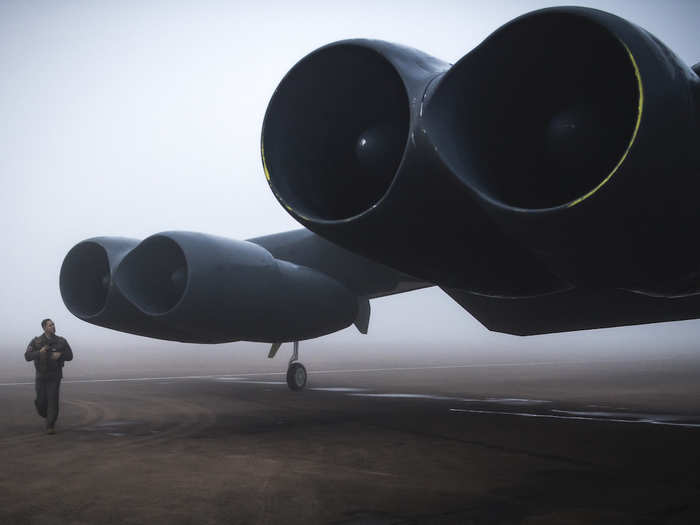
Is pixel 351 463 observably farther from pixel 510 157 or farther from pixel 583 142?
pixel 583 142

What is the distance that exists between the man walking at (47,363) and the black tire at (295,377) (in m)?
4.90

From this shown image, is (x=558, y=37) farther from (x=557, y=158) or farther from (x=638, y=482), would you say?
(x=638, y=482)

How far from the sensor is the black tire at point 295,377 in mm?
11422

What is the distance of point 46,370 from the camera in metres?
6.84

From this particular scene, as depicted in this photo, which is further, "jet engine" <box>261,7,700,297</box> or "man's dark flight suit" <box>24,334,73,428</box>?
"man's dark flight suit" <box>24,334,73,428</box>

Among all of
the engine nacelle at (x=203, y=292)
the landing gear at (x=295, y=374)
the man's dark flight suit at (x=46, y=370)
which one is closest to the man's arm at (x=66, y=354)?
the man's dark flight suit at (x=46, y=370)

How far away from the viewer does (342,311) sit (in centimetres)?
861

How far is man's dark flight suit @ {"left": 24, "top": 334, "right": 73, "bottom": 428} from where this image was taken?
6.73 metres

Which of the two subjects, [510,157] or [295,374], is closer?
[510,157]

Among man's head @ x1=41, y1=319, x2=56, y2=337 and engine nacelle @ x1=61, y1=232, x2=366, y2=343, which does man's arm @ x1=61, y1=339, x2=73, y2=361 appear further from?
engine nacelle @ x1=61, y1=232, x2=366, y2=343

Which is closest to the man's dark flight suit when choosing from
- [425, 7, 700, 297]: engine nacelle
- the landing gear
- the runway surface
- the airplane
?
the runway surface

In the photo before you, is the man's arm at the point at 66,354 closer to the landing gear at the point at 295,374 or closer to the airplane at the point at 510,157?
the airplane at the point at 510,157

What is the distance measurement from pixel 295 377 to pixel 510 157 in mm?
8335

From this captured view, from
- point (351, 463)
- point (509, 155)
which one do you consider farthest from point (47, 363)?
point (509, 155)
